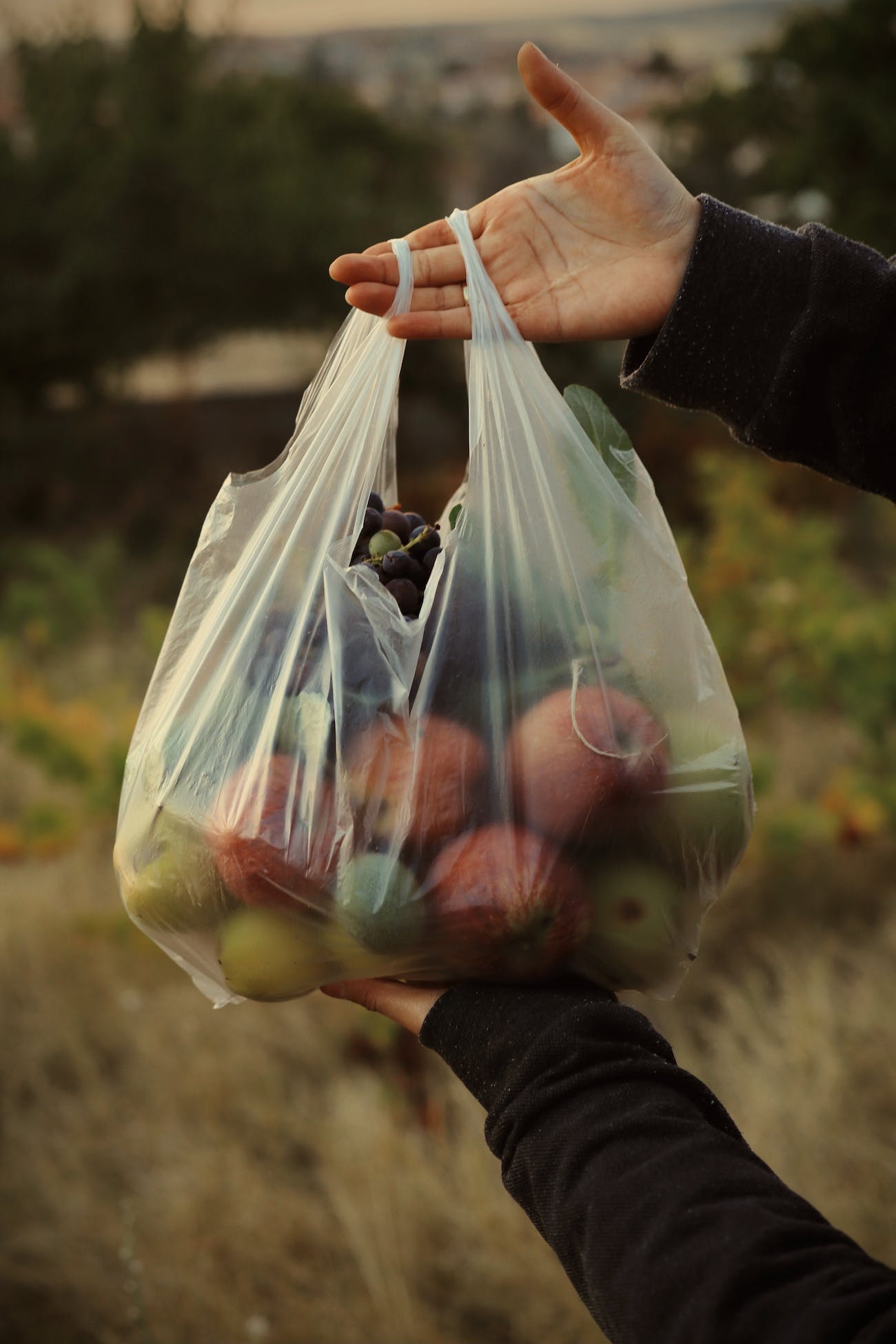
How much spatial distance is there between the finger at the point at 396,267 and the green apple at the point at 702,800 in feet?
1.68

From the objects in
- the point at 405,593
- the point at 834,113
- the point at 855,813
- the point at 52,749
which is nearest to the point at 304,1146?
the point at 52,749

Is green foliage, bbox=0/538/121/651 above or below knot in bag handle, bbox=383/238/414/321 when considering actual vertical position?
below

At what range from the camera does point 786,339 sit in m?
1.05

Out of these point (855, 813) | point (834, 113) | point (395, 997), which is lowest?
point (855, 813)

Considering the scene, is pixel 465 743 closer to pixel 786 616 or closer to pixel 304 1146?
pixel 304 1146

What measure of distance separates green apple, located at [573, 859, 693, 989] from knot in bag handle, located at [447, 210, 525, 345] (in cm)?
53

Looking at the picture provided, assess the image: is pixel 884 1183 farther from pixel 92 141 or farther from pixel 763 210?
pixel 92 141

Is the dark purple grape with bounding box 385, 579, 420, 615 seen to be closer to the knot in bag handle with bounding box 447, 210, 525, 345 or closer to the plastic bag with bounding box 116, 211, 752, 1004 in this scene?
the plastic bag with bounding box 116, 211, 752, 1004

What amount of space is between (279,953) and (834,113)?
611 centimetres

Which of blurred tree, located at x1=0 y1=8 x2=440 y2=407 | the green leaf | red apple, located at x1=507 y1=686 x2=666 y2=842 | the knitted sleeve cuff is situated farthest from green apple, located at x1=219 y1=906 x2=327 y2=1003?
blurred tree, located at x1=0 y1=8 x2=440 y2=407

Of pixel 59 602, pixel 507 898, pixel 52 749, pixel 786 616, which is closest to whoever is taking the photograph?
pixel 507 898

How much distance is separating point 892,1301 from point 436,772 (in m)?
0.47

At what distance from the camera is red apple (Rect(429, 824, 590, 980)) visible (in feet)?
2.86

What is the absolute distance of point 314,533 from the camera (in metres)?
1.07
